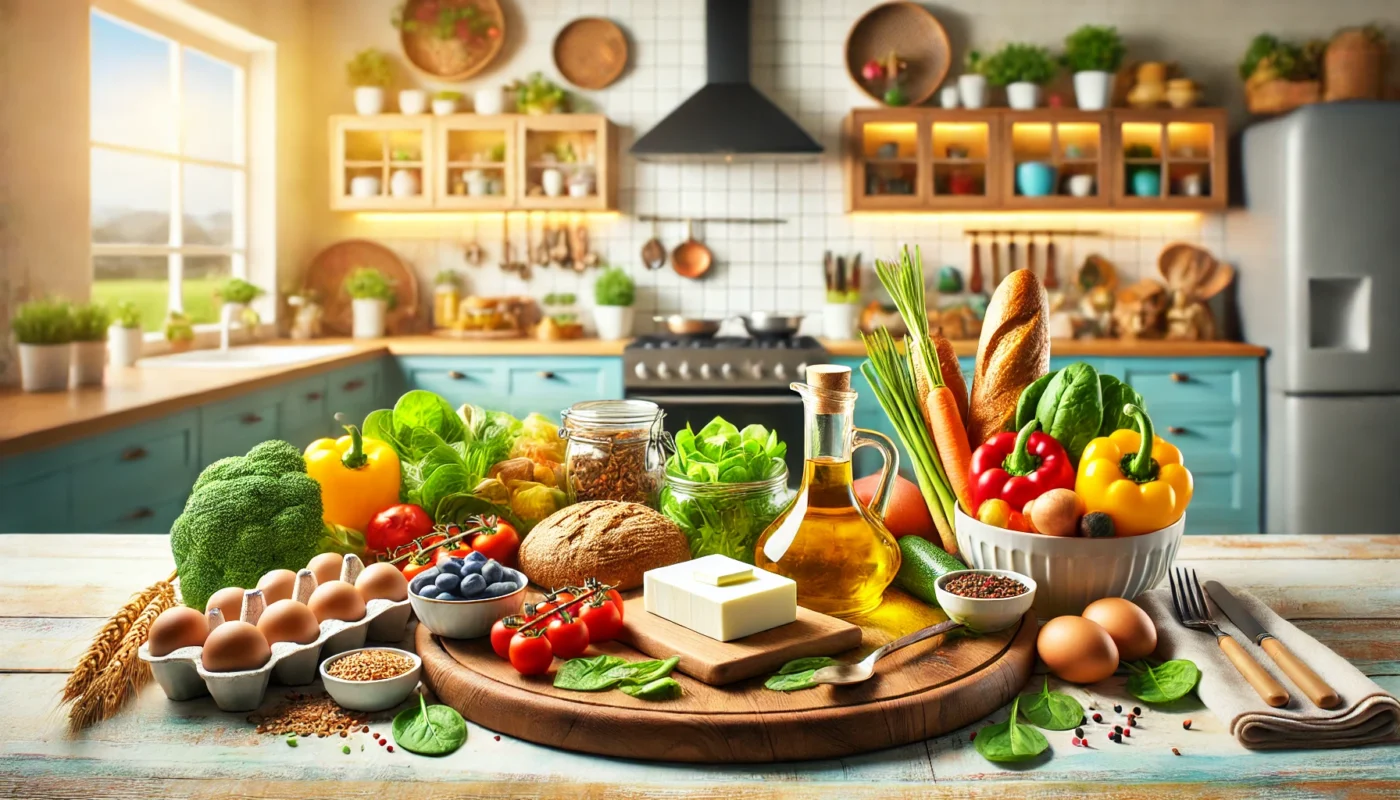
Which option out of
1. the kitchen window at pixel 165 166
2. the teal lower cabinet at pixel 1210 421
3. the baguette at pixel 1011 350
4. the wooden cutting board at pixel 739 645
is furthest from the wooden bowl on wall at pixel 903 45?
the wooden cutting board at pixel 739 645

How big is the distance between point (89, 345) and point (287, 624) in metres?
2.51

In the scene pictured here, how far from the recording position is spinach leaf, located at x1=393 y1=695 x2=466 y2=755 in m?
0.86

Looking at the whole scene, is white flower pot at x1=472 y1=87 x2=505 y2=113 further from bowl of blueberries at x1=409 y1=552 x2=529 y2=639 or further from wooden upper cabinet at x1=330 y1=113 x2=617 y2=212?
bowl of blueberries at x1=409 y1=552 x2=529 y2=639

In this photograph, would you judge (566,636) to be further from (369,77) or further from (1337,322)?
(369,77)

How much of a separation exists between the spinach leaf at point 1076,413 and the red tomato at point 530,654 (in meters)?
0.61

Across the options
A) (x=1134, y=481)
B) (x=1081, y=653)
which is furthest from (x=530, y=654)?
(x=1134, y=481)

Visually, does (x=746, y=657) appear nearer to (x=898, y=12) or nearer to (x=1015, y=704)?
(x=1015, y=704)

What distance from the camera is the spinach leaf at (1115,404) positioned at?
47.8 inches

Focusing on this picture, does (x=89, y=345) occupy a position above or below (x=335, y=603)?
above

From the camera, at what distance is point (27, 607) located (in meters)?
1.22

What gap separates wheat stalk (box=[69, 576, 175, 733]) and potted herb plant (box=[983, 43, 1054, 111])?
445 centimetres

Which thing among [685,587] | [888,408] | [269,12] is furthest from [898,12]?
[685,587]

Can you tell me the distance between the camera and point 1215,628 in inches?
41.9

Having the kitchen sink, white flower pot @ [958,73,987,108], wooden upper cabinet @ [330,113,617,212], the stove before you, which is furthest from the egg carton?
white flower pot @ [958,73,987,108]
